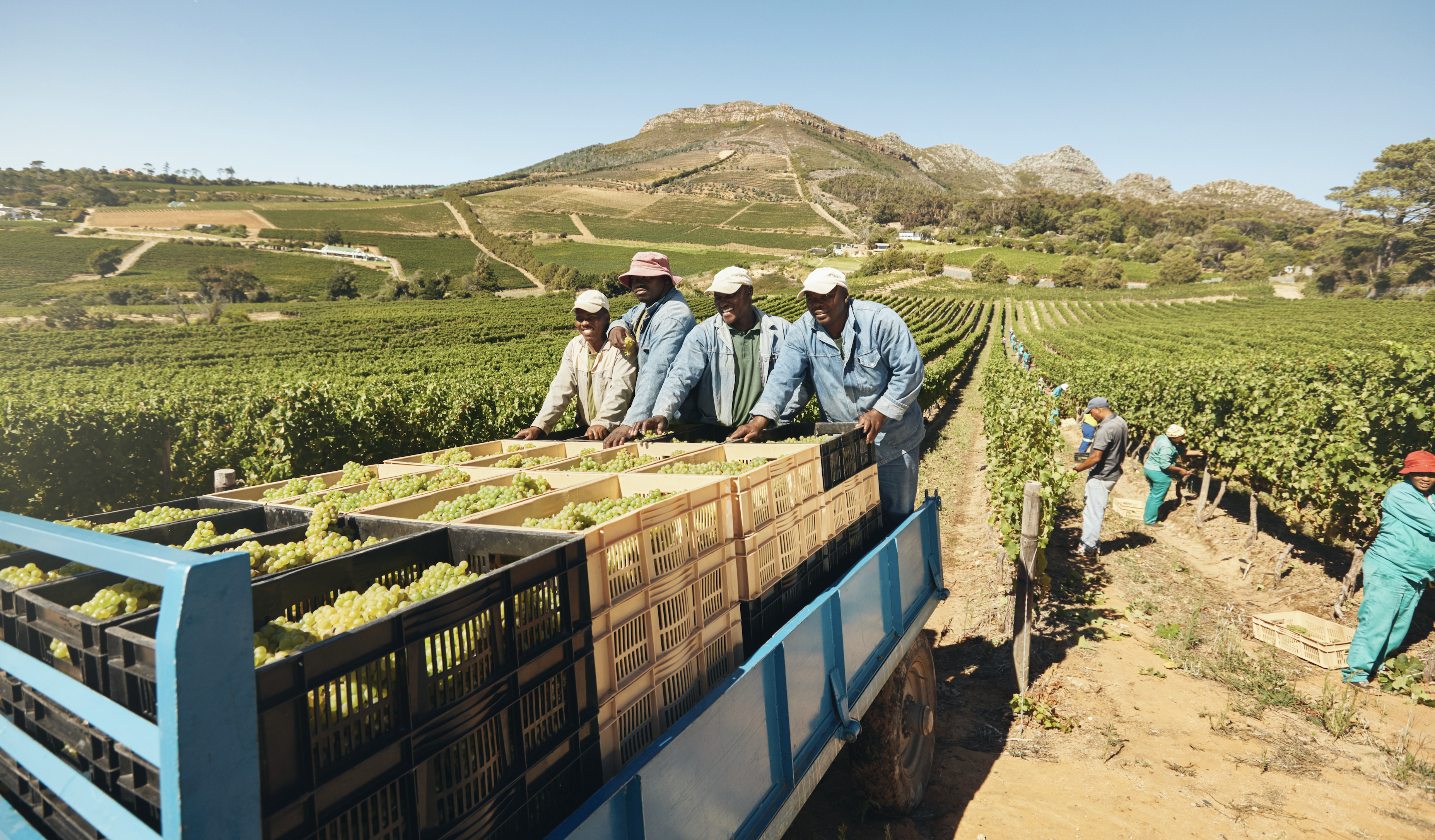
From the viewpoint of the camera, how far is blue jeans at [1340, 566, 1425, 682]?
5.32 meters

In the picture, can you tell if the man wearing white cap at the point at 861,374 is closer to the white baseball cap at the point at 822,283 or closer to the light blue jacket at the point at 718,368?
the white baseball cap at the point at 822,283

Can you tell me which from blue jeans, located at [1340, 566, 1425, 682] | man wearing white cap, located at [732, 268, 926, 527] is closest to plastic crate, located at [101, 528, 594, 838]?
man wearing white cap, located at [732, 268, 926, 527]

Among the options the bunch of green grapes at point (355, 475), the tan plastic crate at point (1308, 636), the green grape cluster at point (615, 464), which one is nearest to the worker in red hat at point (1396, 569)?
the tan plastic crate at point (1308, 636)

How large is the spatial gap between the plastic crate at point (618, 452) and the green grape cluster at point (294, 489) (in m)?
0.84

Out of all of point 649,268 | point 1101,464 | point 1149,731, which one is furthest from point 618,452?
point 1101,464

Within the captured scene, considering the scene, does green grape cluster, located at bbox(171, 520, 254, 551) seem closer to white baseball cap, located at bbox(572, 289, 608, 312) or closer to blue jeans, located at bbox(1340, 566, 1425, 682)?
white baseball cap, located at bbox(572, 289, 608, 312)

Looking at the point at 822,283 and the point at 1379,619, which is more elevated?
the point at 822,283

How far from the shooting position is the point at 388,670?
1.19m

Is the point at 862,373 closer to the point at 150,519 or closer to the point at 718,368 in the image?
the point at 718,368

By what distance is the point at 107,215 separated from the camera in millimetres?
90062

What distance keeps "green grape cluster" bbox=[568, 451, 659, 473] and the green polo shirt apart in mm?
1630

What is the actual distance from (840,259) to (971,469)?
82143mm

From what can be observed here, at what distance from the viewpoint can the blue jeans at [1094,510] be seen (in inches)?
337

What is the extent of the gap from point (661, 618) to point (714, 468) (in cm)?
91
